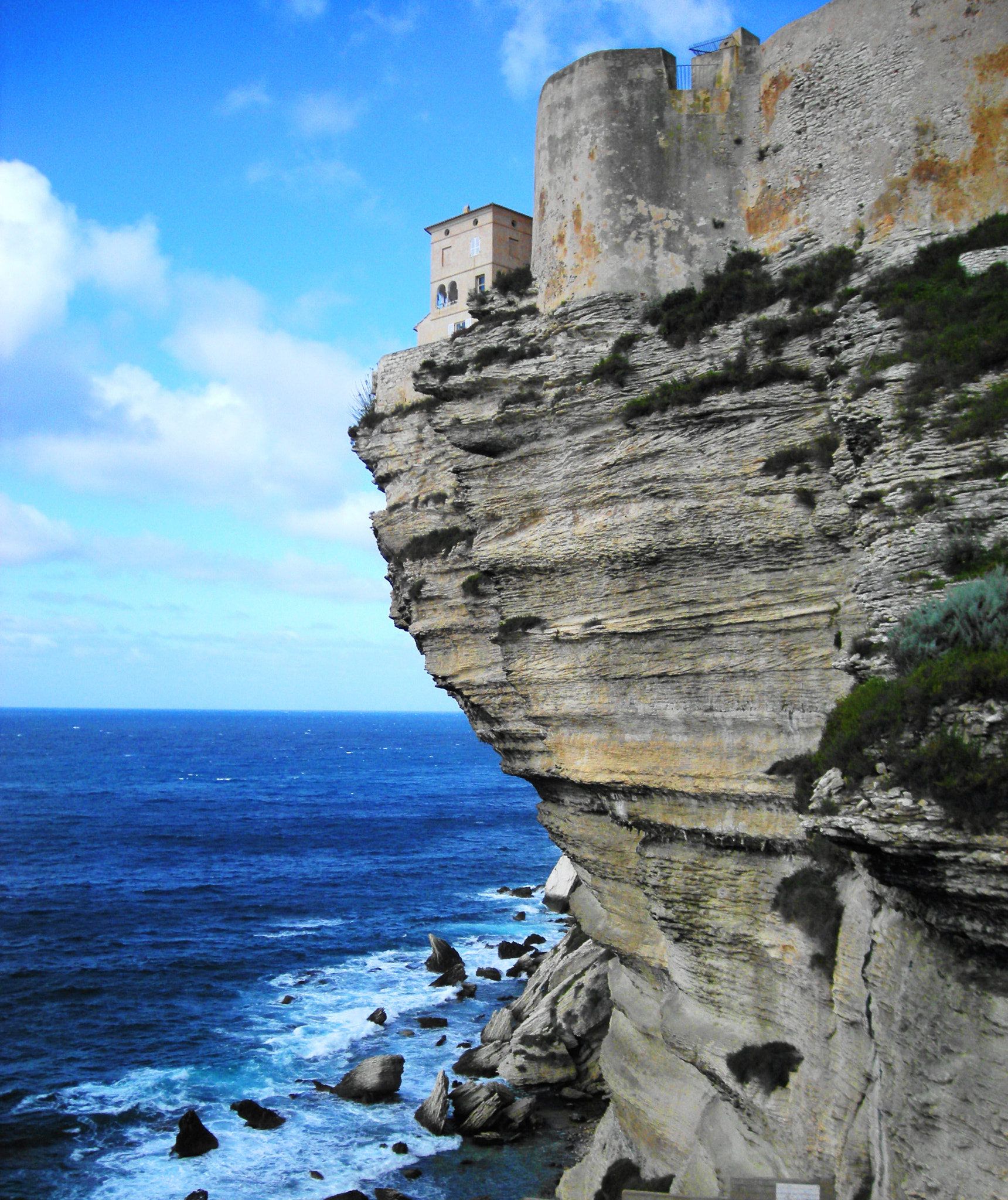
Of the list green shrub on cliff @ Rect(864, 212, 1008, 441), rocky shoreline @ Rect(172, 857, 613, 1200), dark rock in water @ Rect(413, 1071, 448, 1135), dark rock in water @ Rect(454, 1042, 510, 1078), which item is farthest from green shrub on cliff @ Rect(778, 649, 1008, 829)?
dark rock in water @ Rect(454, 1042, 510, 1078)

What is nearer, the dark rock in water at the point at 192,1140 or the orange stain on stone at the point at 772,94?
the orange stain on stone at the point at 772,94

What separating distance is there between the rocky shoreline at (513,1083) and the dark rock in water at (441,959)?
6.07 m

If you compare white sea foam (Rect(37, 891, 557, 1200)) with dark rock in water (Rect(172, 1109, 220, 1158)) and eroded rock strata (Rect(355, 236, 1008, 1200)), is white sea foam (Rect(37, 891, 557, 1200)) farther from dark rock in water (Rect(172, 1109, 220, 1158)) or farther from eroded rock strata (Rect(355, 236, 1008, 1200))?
eroded rock strata (Rect(355, 236, 1008, 1200))

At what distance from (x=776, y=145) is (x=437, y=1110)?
2885 cm

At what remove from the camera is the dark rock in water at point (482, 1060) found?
Result: 3300cm

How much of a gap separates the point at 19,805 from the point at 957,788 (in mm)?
106348

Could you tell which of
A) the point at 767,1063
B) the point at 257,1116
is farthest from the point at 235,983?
the point at 767,1063

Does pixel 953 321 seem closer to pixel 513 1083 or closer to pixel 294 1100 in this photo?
pixel 513 1083

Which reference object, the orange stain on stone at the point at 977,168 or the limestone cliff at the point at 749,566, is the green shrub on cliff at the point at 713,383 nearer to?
the limestone cliff at the point at 749,566

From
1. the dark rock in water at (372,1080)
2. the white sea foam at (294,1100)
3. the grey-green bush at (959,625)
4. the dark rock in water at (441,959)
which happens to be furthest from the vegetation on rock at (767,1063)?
the dark rock in water at (441,959)

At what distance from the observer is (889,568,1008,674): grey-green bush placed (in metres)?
11.2

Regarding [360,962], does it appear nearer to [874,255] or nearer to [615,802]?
[615,802]

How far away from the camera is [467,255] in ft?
110

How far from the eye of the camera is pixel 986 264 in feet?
53.1
